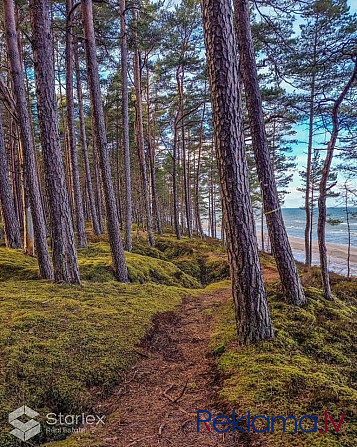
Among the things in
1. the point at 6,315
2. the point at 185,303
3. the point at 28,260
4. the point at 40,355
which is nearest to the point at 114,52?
the point at 28,260

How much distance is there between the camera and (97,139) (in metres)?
6.46

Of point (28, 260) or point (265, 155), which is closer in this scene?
point (265, 155)

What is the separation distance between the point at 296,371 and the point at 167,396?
1.29 meters

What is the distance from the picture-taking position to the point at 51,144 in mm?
5027

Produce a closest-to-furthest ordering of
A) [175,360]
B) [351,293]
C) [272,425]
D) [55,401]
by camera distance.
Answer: [272,425] → [55,401] → [175,360] → [351,293]

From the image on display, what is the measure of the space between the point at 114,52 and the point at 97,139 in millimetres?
7952

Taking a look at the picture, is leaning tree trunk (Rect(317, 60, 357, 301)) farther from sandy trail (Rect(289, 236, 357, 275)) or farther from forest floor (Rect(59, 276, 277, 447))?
sandy trail (Rect(289, 236, 357, 275))

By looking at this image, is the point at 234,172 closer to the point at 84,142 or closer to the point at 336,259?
the point at 84,142

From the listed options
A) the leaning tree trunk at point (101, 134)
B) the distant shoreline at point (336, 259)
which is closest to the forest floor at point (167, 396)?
the leaning tree trunk at point (101, 134)

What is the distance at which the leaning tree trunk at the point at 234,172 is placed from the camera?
10.0ft

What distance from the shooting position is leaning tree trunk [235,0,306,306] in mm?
4684

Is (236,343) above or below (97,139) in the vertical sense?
below

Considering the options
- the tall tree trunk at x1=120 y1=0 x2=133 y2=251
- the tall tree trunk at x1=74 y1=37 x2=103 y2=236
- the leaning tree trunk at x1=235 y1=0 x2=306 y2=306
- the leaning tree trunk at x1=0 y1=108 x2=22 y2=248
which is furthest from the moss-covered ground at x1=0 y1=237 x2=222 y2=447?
the tall tree trunk at x1=74 y1=37 x2=103 y2=236

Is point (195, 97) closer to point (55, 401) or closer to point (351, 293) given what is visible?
point (351, 293)
